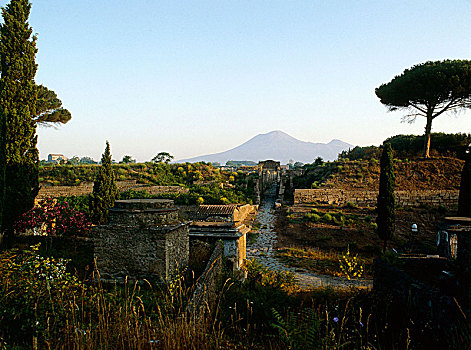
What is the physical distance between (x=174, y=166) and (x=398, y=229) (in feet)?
78.8

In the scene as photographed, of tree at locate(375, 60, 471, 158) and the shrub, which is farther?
tree at locate(375, 60, 471, 158)

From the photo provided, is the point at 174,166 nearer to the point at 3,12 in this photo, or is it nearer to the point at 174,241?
the point at 3,12

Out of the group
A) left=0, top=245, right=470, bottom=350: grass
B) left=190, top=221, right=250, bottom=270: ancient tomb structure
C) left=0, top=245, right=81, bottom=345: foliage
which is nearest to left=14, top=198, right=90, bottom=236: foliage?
left=190, top=221, right=250, bottom=270: ancient tomb structure

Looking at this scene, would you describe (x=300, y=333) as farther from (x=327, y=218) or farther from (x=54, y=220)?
(x=327, y=218)

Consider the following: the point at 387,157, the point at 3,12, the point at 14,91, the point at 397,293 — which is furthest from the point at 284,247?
the point at 3,12

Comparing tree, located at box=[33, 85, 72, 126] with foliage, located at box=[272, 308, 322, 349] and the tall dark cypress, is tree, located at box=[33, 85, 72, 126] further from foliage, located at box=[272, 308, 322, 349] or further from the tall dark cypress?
foliage, located at box=[272, 308, 322, 349]

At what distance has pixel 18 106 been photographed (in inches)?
391

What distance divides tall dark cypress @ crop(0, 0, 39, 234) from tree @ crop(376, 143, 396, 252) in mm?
14206

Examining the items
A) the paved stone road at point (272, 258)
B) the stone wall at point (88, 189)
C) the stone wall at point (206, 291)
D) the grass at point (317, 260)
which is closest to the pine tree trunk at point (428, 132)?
the paved stone road at point (272, 258)

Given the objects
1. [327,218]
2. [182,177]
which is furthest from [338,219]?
[182,177]

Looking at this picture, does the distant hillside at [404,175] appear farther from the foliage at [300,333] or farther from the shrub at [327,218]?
the foliage at [300,333]

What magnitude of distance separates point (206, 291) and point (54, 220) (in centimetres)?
685

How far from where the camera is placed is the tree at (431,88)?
23188 mm

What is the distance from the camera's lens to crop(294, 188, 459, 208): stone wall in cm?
2072
